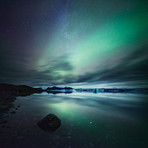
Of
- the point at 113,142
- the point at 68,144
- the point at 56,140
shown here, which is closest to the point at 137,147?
the point at 113,142

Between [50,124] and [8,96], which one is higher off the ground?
[8,96]

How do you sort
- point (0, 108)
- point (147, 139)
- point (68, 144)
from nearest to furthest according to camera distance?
1. point (68, 144)
2. point (147, 139)
3. point (0, 108)

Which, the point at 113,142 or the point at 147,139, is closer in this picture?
the point at 113,142

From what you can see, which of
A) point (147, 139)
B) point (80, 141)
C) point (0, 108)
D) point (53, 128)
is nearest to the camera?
point (80, 141)

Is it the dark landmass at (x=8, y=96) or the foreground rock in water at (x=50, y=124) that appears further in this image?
the dark landmass at (x=8, y=96)

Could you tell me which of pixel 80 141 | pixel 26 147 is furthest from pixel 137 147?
pixel 26 147

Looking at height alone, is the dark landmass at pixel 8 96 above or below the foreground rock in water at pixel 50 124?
above

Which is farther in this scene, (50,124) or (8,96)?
(8,96)

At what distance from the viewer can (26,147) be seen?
17.6ft

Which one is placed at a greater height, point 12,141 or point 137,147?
point 12,141

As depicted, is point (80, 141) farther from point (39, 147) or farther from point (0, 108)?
point (0, 108)

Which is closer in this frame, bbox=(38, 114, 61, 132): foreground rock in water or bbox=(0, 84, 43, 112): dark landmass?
bbox=(38, 114, 61, 132): foreground rock in water

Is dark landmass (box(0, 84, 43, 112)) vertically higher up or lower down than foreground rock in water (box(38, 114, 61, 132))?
higher up

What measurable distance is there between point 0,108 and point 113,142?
59.6ft
